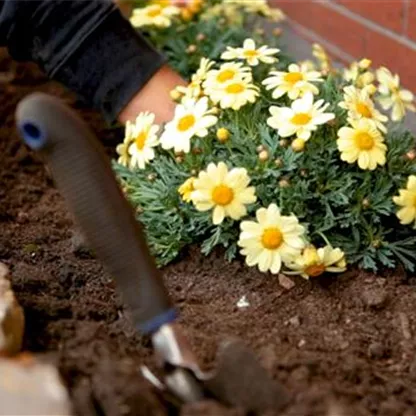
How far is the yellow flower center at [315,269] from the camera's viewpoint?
A: 1.11 metres

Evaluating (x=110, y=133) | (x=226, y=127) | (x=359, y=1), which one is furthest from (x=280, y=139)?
(x=359, y=1)

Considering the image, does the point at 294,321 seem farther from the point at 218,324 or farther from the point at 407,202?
the point at 407,202

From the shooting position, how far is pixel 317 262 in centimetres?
111

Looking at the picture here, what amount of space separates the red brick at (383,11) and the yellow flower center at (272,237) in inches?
25.8

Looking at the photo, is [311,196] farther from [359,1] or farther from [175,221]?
[359,1]

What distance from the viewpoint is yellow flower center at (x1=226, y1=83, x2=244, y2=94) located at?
1.18 m

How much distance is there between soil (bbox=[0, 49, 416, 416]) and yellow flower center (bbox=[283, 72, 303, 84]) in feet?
0.72

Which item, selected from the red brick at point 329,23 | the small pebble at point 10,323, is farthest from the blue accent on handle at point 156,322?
the red brick at point 329,23

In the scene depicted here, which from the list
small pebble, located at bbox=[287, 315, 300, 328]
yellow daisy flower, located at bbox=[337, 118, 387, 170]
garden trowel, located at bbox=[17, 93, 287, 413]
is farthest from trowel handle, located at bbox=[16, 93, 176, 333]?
yellow daisy flower, located at bbox=[337, 118, 387, 170]

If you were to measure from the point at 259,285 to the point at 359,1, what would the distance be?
75 cm

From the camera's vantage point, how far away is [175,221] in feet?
3.91

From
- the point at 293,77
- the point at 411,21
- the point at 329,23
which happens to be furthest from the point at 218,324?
the point at 329,23

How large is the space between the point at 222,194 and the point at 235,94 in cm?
14

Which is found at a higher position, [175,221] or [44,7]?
[44,7]
